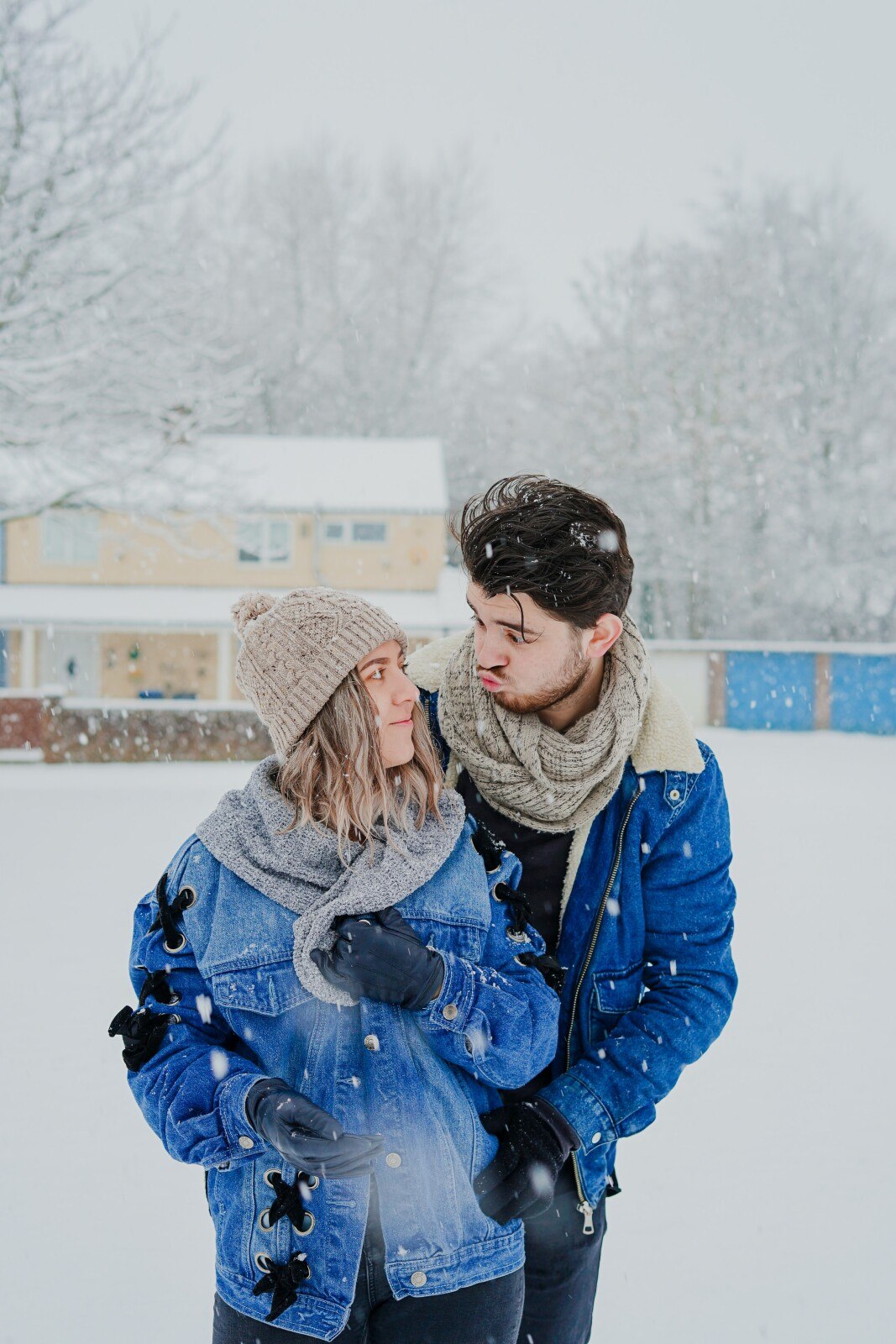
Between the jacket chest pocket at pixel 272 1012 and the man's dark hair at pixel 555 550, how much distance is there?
77cm

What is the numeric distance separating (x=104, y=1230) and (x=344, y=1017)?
225 cm

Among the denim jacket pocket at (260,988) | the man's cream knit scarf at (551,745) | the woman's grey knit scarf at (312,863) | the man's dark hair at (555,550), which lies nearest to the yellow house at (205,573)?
the man's cream knit scarf at (551,745)

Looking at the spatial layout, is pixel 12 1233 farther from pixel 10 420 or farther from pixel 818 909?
pixel 10 420

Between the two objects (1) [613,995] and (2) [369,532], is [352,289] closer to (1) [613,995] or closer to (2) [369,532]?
(2) [369,532]

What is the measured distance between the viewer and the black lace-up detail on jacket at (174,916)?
5.57 ft

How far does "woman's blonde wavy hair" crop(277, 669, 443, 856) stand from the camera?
1.75 meters

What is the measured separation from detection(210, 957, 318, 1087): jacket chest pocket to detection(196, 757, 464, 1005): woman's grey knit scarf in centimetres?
6

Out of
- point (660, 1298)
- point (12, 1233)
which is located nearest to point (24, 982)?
point (12, 1233)

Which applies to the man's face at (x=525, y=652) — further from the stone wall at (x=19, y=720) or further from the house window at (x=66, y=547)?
the house window at (x=66, y=547)

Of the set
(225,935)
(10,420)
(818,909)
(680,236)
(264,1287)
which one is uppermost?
(680,236)

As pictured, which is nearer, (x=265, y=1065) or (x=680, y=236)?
(x=265, y=1065)

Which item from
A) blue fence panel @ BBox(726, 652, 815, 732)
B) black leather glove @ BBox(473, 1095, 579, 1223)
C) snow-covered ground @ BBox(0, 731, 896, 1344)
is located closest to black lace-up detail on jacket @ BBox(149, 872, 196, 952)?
black leather glove @ BBox(473, 1095, 579, 1223)

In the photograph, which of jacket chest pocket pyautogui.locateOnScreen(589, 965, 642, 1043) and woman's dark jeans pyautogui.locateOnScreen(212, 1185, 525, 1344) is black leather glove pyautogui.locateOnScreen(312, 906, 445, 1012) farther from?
jacket chest pocket pyautogui.locateOnScreen(589, 965, 642, 1043)

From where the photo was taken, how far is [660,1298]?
3027 mm
